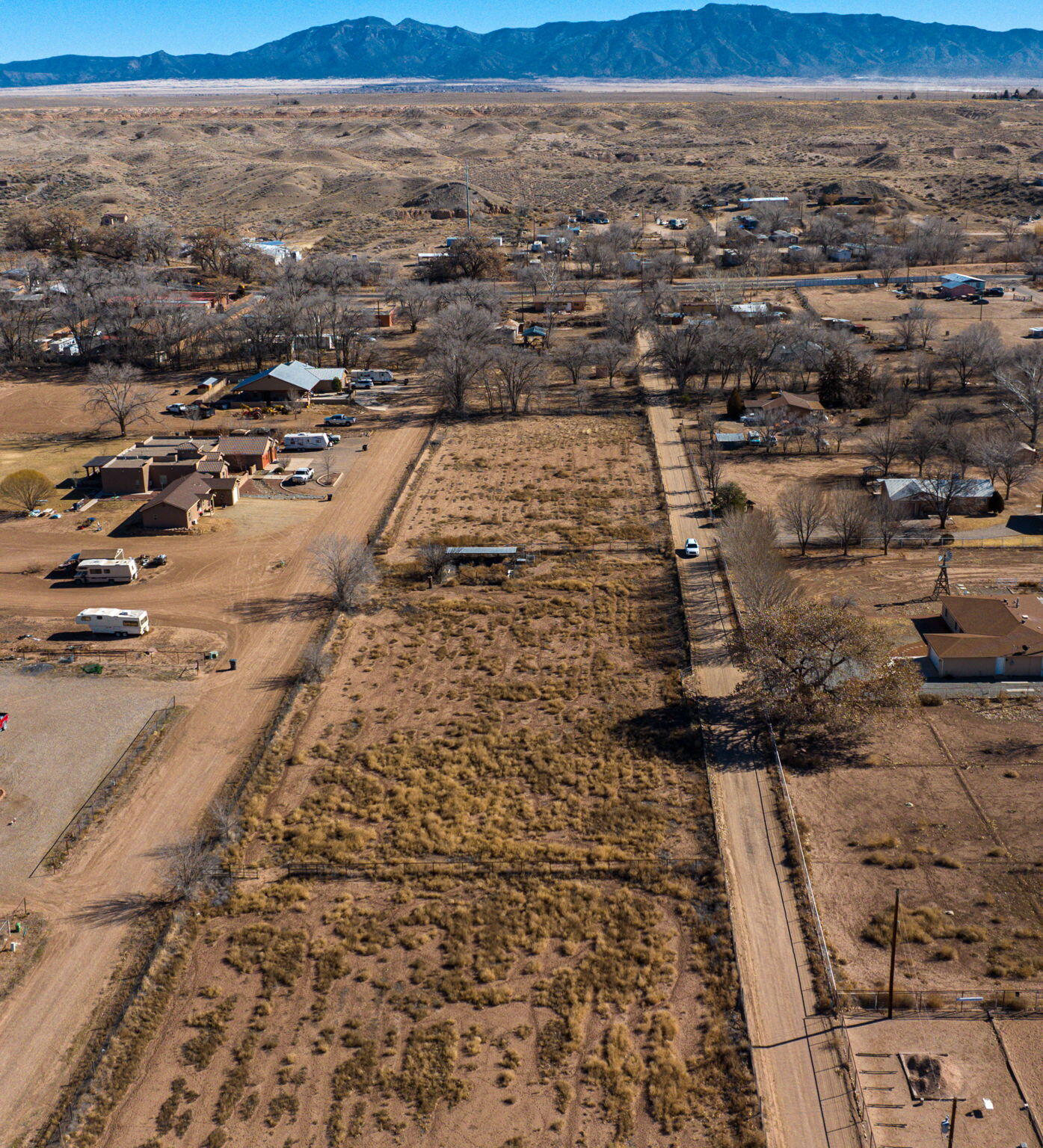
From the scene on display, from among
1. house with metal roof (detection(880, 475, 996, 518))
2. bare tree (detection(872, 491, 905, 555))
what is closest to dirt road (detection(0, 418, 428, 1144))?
bare tree (detection(872, 491, 905, 555))

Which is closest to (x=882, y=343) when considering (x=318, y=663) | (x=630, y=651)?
(x=630, y=651)

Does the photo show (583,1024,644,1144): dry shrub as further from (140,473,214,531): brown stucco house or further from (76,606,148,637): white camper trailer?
(140,473,214,531): brown stucco house

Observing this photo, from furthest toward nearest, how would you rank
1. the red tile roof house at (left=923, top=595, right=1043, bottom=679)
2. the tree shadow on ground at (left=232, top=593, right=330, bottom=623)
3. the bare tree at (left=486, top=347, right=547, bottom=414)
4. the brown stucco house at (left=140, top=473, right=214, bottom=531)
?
the bare tree at (left=486, top=347, right=547, bottom=414) → the brown stucco house at (left=140, top=473, right=214, bottom=531) → the tree shadow on ground at (left=232, top=593, right=330, bottom=623) → the red tile roof house at (left=923, top=595, right=1043, bottom=679)

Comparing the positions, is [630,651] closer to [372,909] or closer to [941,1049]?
[372,909]

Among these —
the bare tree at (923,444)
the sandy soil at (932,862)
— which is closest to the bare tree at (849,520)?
the bare tree at (923,444)

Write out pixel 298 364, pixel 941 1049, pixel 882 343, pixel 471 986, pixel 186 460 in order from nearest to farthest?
pixel 941 1049 → pixel 471 986 → pixel 186 460 → pixel 298 364 → pixel 882 343

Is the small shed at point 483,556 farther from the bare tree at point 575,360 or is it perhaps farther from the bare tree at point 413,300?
the bare tree at point 413,300

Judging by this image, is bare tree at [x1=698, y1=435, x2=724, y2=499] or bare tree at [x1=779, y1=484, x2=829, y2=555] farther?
bare tree at [x1=698, y1=435, x2=724, y2=499]
